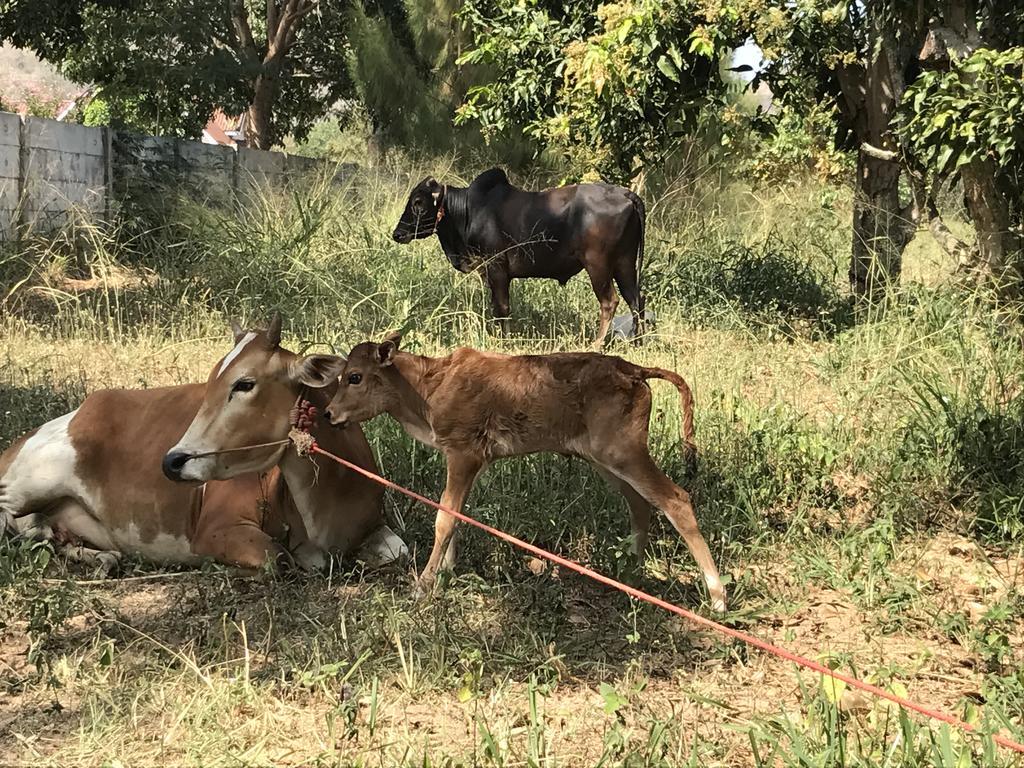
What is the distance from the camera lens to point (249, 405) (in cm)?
399

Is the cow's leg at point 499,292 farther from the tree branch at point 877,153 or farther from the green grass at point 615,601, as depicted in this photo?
the tree branch at point 877,153

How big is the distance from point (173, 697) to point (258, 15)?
2435cm

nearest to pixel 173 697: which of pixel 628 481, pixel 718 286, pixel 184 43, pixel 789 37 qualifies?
pixel 628 481

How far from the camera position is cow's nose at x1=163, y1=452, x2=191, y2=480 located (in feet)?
12.5

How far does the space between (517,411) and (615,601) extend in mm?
817

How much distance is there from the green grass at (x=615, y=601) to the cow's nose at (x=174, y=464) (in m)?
0.51

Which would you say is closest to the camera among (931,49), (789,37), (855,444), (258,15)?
(855,444)

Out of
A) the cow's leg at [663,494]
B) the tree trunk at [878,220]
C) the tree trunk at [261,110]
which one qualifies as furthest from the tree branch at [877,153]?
the tree trunk at [261,110]

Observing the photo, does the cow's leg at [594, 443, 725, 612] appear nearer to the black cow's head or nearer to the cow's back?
the cow's back

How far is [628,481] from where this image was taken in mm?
3910

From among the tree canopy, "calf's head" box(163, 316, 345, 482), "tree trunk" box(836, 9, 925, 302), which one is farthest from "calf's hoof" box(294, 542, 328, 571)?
the tree canopy

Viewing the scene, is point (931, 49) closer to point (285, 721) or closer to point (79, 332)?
point (79, 332)

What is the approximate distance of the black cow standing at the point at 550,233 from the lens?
9.02m

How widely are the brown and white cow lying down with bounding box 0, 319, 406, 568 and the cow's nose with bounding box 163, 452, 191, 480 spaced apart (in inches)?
5.2
